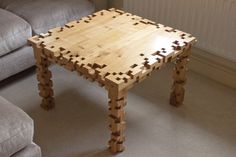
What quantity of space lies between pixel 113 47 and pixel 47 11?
2.30 feet

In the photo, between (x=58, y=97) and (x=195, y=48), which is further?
(x=195, y=48)

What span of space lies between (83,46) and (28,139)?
1.92 feet

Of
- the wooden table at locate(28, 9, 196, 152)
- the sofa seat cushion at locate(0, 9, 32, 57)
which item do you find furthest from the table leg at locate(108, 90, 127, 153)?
the sofa seat cushion at locate(0, 9, 32, 57)

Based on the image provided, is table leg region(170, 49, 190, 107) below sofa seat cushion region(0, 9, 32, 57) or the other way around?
below

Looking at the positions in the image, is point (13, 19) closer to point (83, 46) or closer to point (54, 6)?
point (54, 6)

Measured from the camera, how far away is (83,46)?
1837mm

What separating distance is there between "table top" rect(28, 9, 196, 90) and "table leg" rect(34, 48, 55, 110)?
0.19ft

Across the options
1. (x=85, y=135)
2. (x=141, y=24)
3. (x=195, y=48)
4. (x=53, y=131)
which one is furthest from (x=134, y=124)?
(x=195, y=48)

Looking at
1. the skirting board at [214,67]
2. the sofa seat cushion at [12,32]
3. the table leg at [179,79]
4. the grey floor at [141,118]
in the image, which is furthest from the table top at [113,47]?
the skirting board at [214,67]

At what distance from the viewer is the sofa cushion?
140 cm

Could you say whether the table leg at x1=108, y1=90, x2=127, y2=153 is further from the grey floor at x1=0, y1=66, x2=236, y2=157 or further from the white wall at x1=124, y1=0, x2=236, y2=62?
the white wall at x1=124, y1=0, x2=236, y2=62

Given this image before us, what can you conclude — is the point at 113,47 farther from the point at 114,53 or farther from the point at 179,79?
the point at 179,79

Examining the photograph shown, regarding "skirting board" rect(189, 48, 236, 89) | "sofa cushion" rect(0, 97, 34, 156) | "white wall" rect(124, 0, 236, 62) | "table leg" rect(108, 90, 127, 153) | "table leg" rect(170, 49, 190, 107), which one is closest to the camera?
"sofa cushion" rect(0, 97, 34, 156)

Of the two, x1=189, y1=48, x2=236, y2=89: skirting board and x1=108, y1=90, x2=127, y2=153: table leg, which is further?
x1=189, y1=48, x2=236, y2=89: skirting board
